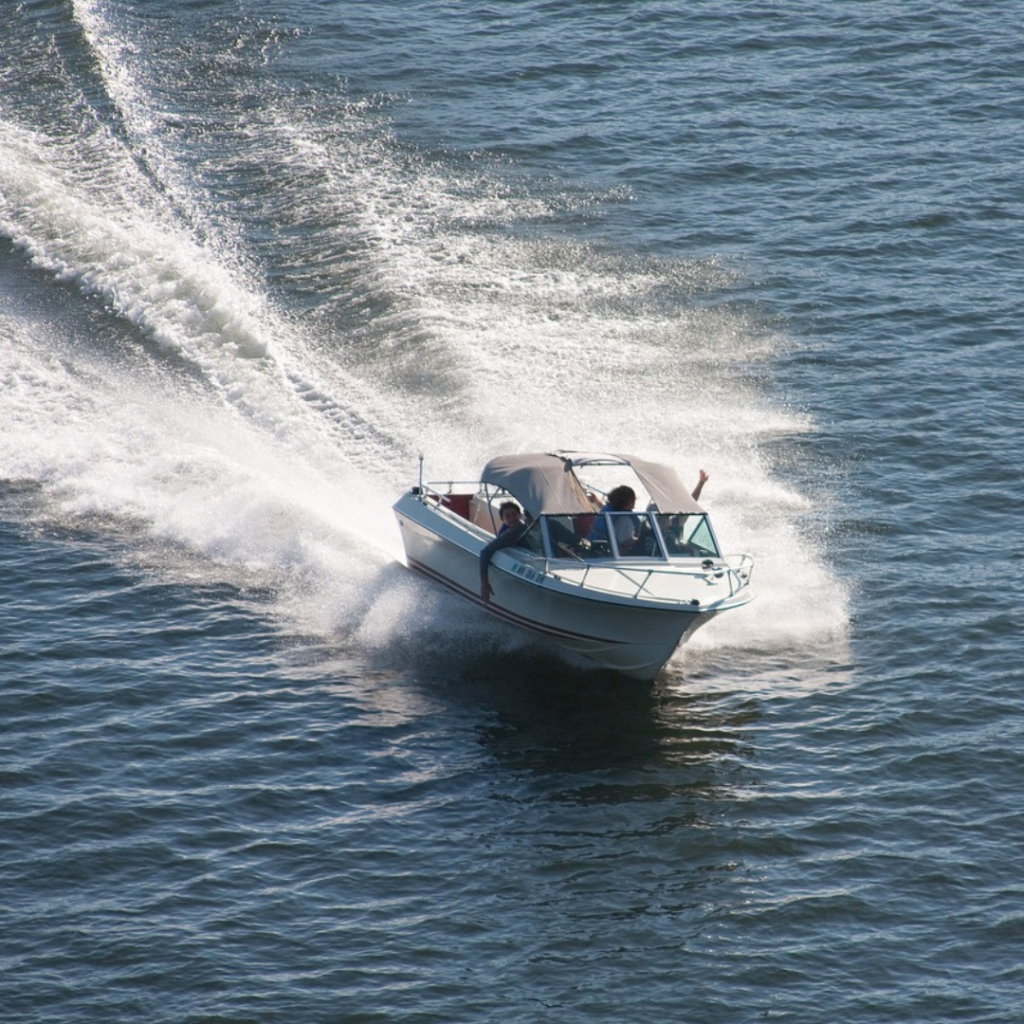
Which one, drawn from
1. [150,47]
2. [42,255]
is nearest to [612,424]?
[42,255]

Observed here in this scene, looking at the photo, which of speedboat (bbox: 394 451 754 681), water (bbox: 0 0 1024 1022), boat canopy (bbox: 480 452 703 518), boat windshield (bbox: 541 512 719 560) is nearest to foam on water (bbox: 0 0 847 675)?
water (bbox: 0 0 1024 1022)

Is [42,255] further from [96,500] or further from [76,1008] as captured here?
[76,1008]

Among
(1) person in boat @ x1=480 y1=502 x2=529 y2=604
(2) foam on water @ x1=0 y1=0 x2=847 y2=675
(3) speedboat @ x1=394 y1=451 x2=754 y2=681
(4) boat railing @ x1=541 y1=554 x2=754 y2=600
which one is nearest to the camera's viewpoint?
(3) speedboat @ x1=394 y1=451 x2=754 y2=681

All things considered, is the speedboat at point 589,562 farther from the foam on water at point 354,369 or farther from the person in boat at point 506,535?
the foam on water at point 354,369

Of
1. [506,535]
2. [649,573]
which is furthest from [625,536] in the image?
[506,535]

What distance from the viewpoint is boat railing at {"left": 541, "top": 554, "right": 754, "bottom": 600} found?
26.6 metres

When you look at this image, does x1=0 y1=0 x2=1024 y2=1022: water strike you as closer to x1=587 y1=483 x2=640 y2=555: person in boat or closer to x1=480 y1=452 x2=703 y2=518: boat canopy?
x1=587 y1=483 x2=640 y2=555: person in boat

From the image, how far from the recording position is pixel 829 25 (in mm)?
54219

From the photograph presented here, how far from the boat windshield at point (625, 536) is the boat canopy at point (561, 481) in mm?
202

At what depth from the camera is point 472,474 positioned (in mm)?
33344

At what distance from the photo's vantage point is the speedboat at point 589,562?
26.4m

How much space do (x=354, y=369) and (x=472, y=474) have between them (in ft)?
18.1

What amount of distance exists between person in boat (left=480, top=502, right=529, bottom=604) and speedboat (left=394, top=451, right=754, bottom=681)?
53 millimetres

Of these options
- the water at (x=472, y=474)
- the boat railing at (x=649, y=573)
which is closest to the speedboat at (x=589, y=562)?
the boat railing at (x=649, y=573)
